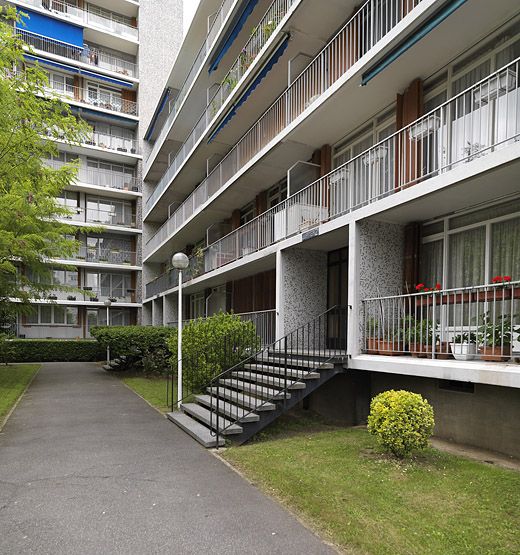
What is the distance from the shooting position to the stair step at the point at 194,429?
6988 millimetres

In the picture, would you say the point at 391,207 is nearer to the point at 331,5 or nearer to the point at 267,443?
the point at 267,443

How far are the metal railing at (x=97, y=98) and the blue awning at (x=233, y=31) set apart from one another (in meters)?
18.0

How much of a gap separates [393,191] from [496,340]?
3.70 meters

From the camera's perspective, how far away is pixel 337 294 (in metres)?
11.3

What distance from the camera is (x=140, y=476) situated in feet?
18.5

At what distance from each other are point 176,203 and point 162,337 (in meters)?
12.1

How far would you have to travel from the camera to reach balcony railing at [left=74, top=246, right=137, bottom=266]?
30438mm

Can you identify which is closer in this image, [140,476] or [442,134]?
[140,476]

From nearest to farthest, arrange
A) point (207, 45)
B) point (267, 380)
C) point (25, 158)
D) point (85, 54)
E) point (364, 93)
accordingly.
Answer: point (267, 380) → point (364, 93) → point (25, 158) → point (207, 45) → point (85, 54)

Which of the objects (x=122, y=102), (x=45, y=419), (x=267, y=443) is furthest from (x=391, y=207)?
(x=122, y=102)

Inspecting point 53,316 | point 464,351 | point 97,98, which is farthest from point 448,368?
point 97,98

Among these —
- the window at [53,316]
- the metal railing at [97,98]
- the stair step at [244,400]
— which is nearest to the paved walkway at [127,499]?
the stair step at [244,400]

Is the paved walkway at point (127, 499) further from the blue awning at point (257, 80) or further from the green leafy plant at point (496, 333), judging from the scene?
the blue awning at point (257, 80)

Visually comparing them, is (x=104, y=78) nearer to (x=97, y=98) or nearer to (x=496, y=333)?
(x=97, y=98)
